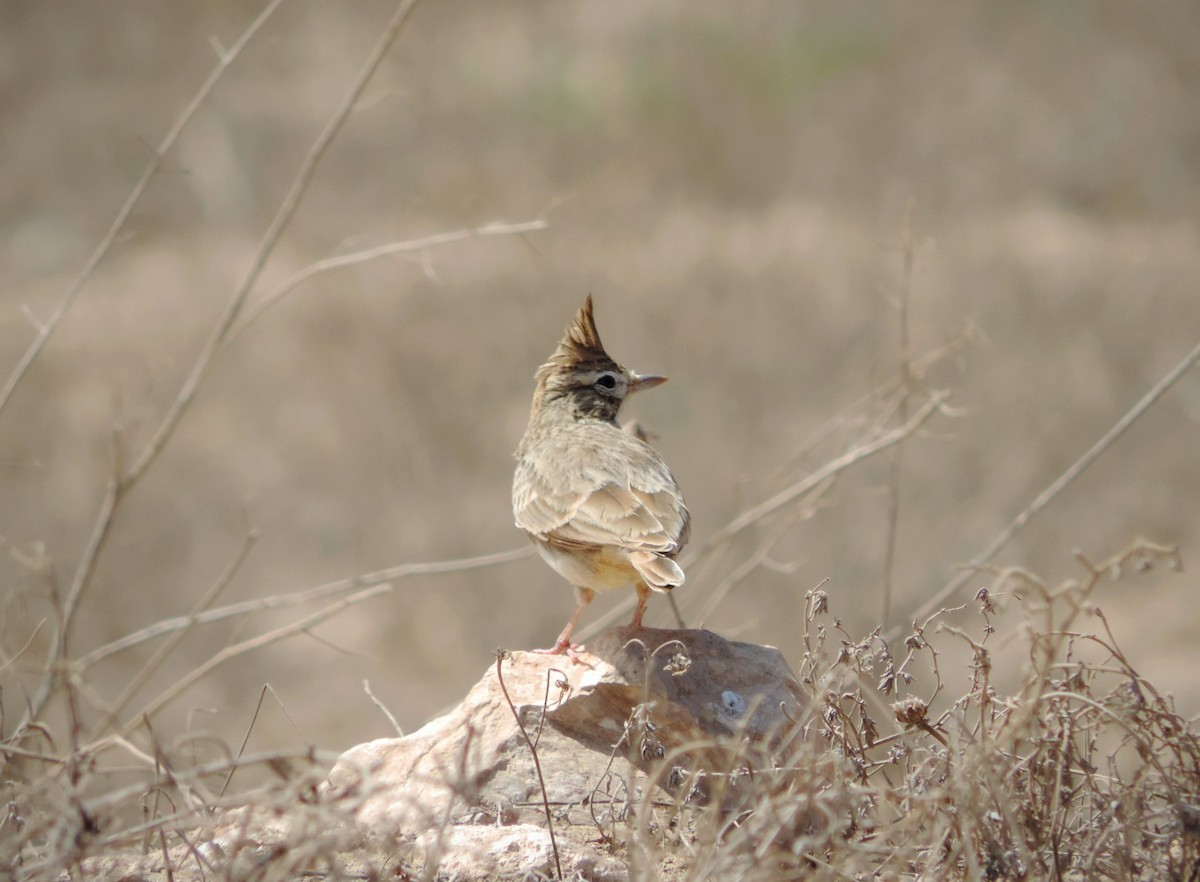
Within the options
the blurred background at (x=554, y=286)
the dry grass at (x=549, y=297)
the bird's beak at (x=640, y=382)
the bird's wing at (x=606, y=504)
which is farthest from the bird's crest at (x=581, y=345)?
the blurred background at (x=554, y=286)

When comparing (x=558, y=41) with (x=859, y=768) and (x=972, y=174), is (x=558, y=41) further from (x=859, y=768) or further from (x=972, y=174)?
(x=859, y=768)

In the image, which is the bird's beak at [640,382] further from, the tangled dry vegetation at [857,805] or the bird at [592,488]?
the tangled dry vegetation at [857,805]

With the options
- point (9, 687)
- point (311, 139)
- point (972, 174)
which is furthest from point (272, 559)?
point (972, 174)

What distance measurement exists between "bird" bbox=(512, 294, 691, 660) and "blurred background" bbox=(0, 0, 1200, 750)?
5.81 m

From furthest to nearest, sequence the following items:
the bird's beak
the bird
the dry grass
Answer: the dry grass → the bird's beak → the bird

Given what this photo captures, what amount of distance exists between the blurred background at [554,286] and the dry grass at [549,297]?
0.03 meters

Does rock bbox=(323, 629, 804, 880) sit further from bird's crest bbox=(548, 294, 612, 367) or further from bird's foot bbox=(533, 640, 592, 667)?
bird's crest bbox=(548, 294, 612, 367)

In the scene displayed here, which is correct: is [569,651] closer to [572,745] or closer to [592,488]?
[572,745]

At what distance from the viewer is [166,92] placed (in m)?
13.3

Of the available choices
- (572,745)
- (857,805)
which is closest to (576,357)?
(572,745)

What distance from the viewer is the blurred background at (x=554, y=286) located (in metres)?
12.0

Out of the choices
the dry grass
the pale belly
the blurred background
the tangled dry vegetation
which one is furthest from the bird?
the blurred background

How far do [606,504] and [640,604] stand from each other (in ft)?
1.30

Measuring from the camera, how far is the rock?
11.4 ft
